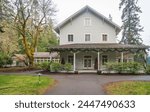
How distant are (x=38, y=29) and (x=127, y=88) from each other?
29.5m

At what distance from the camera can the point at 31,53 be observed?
4500cm

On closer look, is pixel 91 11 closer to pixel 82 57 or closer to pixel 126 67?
pixel 82 57

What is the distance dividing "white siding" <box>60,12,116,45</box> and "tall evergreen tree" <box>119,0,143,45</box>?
21.6 metres

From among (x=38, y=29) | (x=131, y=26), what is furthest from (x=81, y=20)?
(x=131, y=26)

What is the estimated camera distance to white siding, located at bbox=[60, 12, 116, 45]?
120ft

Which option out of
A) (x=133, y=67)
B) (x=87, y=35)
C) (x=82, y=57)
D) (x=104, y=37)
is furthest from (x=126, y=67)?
(x=87, y=35)

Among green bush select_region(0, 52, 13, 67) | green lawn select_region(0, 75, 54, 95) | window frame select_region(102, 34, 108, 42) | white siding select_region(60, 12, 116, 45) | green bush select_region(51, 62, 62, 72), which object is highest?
white siding select_region(60, 12, 116, 45)

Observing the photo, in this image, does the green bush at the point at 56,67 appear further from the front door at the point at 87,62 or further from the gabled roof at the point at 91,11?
the gabled roof at the point at 91,11

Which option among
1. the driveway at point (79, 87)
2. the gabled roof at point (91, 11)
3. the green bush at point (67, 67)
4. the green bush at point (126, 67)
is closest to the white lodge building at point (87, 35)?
the gabled roof at point (91, 11)

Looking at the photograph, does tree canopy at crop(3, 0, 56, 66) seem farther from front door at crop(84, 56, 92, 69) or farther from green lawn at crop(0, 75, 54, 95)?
green lawn at crop(0, 75, 54, 95)

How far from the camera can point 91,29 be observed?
121 feet

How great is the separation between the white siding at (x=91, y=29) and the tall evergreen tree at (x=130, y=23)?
21.6 metres

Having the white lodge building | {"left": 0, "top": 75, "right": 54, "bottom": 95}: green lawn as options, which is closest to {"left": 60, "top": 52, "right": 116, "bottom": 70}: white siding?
the white lodge building

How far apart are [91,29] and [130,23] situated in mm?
23794
